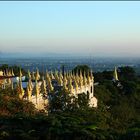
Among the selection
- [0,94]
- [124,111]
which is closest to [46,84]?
[124,111]

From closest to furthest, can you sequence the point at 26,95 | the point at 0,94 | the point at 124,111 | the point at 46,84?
1. the point at 0,94
2. the point at 26,95
3. the point at 46,84
4. the point at 124,111

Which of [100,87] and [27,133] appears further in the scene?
[100,87]

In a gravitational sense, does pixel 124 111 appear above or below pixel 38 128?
below

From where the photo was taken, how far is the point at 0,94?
1083 inches

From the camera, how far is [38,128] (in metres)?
19.6

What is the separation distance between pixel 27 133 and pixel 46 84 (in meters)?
19.5

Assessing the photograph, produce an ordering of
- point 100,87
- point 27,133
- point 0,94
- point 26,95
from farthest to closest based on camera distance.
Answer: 1. point 100,87
2. point 26,95
3. point 0,94
4. point 27,133

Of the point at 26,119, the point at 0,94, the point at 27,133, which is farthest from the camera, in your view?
the point at 0,94

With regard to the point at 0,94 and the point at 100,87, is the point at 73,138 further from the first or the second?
the point at 100,87

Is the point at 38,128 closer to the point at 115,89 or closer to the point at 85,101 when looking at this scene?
the point at 85,101

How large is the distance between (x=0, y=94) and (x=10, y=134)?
8673 millimetres

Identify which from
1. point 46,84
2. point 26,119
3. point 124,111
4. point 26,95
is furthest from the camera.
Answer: point 124,111

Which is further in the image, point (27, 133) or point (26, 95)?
point (26, 95)

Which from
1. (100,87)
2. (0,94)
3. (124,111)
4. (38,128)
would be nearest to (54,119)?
(38,128)
